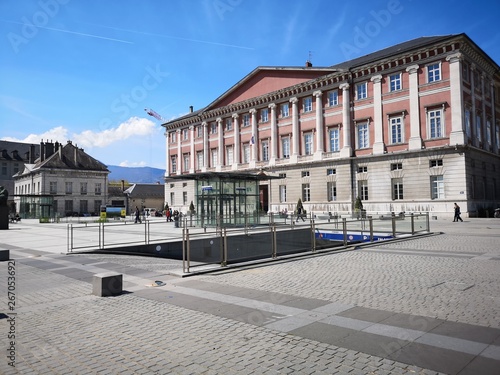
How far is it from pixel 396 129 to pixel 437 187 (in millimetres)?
7551

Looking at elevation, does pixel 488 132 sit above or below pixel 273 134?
below

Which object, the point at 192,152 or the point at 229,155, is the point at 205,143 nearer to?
the point at 192,152

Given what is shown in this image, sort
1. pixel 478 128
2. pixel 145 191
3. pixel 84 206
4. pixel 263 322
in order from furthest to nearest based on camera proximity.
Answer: pixel 145 191, pixel 84 206, pixel 478 128, pixel 263 322

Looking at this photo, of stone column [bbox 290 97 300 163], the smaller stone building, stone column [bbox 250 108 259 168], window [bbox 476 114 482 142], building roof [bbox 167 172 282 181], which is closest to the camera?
building roof [bbox 167 172 282 181]

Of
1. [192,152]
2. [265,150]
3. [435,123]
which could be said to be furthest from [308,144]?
[192,152]

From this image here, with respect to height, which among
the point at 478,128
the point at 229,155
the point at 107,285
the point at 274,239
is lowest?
the point at 107,285

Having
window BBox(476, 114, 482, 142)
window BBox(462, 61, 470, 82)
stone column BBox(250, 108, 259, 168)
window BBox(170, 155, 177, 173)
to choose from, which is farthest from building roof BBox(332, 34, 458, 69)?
window BBox(170, 155, 177, 173)

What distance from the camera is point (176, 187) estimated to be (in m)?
67.8

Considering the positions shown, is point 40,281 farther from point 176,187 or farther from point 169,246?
point 176,187

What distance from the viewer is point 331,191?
45.4 meters

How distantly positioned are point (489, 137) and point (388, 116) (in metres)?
12.4

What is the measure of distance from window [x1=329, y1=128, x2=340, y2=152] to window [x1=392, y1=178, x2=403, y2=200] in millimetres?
8206

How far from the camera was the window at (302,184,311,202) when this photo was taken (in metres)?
47.7

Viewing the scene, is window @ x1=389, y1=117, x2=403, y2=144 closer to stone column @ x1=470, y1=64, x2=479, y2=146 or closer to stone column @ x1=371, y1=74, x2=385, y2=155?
stone column @ x1=371, y1=74, x2=385, y2=155
